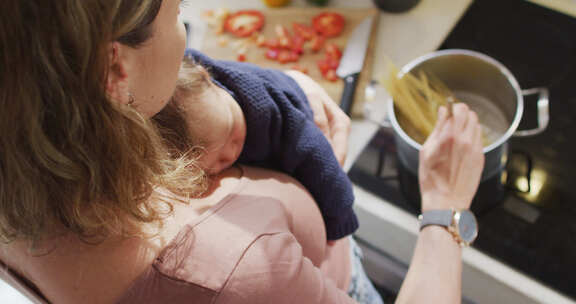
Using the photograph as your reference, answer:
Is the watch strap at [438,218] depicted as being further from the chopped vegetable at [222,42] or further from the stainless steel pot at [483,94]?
the chopped vegetable at [222,42]

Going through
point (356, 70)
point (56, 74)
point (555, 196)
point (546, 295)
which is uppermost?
point (56, 74)

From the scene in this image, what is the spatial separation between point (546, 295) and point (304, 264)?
1.53 ft

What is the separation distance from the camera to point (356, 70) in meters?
0.84

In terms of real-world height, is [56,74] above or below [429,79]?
above

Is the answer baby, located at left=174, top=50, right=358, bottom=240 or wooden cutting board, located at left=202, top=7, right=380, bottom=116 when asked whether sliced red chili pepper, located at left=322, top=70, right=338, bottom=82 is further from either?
baby, located at left=174, top=50, right=358, bottom=240

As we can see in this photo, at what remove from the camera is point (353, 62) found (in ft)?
2.84

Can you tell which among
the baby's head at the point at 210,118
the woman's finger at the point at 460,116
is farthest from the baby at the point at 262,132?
the woman's finger at the point at 460,116

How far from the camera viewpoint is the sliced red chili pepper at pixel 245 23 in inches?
41.8

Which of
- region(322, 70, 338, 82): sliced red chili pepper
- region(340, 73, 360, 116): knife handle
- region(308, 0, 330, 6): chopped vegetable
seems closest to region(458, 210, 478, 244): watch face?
region(340, 73, 360, 116): knife handle

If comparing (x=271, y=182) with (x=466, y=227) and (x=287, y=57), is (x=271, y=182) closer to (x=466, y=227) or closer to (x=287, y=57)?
(x=466, y=227)

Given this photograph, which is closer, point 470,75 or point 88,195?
point 88,195

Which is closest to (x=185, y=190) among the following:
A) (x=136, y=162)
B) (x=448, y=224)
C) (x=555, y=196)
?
(x=136, y=162)

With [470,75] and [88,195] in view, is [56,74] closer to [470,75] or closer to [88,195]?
[88,195]

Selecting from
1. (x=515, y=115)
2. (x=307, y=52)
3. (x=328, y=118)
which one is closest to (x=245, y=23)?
(x=307, y=52)
